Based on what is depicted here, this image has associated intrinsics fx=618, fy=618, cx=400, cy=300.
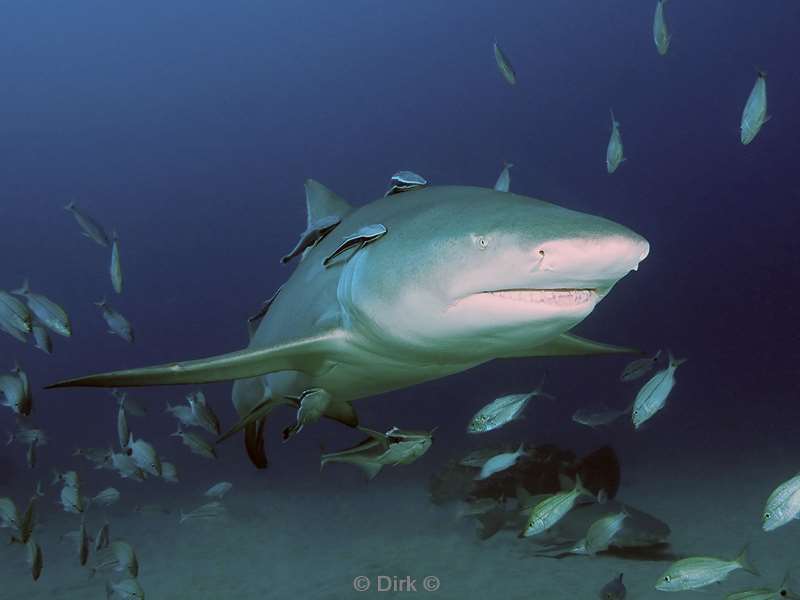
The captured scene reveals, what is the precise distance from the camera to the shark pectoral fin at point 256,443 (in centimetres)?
537

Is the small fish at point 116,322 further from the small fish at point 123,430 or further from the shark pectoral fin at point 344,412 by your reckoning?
the shark pectoral fin at point 344,412

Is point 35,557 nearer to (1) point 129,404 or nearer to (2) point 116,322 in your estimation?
(1) point 129,404

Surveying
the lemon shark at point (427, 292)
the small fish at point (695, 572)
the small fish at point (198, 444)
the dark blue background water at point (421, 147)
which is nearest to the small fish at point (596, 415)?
the lemon shark at point (427, 292)

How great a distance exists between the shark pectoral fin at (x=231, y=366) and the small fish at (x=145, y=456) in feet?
9.12

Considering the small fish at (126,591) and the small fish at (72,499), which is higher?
the small fish at (72,499)

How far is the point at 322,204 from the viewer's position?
519cm

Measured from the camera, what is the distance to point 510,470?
9.59 m

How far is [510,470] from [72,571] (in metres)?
6.46

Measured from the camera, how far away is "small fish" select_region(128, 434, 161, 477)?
19.3 ft

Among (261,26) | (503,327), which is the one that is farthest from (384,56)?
(503,327)

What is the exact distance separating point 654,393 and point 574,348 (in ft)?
2.11

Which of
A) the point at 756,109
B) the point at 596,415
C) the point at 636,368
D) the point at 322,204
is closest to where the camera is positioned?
the point at 756,109

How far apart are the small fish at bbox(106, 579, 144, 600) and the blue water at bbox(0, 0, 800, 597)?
2892 centimetres

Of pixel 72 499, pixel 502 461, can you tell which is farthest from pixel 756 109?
pixel 72 499
